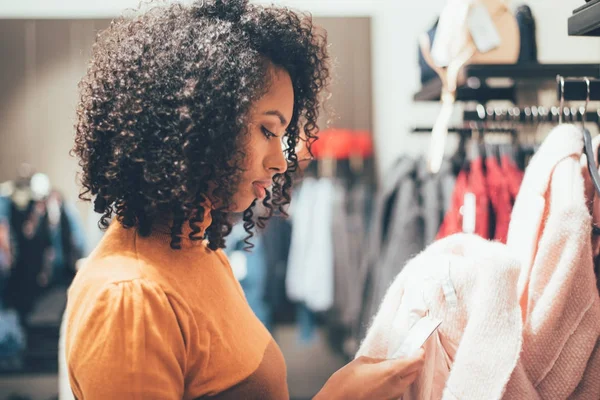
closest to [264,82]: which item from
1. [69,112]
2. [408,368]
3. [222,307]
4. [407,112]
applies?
[222,307]

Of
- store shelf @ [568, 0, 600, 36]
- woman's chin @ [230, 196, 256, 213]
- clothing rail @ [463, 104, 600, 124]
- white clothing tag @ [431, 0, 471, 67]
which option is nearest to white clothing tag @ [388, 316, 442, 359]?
woman's chin @ [230, 196, 256, 213]

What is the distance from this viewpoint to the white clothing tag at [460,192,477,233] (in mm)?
1357

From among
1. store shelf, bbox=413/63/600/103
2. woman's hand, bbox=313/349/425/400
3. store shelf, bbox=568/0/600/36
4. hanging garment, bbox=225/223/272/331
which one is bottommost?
hanging garment, bbox=225/223/272/331

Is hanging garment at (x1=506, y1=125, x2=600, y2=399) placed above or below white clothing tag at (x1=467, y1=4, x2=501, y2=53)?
below

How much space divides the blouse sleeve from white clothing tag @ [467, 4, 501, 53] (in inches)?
40.5

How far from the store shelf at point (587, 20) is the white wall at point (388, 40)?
1034mm

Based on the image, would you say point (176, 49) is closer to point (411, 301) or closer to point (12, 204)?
point (411, 301)

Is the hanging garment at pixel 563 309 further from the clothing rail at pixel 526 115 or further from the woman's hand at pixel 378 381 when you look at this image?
the clothing rail at pixel 526 115

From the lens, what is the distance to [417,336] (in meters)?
0.74

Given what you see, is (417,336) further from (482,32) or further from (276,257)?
(276,257)

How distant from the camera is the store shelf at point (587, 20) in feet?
2.35

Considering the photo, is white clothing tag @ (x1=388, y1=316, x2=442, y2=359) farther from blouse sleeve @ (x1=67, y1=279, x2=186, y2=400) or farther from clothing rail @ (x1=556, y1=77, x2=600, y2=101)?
clothing rail @ (x1=556, y1=77, x2=600, y2=101)

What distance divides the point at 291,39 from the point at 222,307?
38cm

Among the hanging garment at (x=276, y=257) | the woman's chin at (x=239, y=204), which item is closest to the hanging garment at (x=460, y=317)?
the woman's chin at (x=239, y=204)
